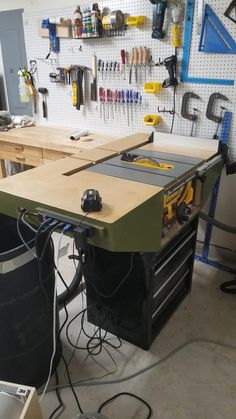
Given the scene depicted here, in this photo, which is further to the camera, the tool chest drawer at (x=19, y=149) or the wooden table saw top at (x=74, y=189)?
the tool chest drawer at (x=19, y=149)

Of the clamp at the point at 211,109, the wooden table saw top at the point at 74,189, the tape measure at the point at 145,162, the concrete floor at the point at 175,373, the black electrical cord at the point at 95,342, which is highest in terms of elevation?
the clamp at the point at 211,109

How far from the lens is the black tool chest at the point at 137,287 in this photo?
1.47 metres

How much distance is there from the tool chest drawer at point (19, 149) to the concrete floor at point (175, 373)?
126 cm

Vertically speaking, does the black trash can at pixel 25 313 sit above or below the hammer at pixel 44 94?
below

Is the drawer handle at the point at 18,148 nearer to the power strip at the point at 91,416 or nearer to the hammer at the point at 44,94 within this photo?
the hammer at the point at 44,94

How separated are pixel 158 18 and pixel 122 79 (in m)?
0.49

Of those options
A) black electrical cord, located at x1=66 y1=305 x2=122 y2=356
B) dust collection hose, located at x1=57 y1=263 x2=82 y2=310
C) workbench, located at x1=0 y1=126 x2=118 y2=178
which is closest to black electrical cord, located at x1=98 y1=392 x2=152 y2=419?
black electrical cord, located at x1=66 y1=305 x2=122 y2=356

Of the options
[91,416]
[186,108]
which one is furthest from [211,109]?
[91,416]

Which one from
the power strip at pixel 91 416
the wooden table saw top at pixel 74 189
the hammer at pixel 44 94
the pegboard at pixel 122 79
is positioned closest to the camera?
the wooden table saw top at pixel 74 189

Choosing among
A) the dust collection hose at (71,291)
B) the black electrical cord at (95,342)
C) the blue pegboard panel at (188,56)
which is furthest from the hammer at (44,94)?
the black electrical cord at (95,342)

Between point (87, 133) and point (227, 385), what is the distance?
1.99m

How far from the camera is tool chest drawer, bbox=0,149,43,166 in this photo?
8.31ft

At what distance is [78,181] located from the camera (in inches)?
50.6

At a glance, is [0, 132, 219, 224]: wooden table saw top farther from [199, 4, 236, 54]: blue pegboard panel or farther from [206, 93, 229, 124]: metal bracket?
[199, 4, 236, 54]: blue pegboard panel
